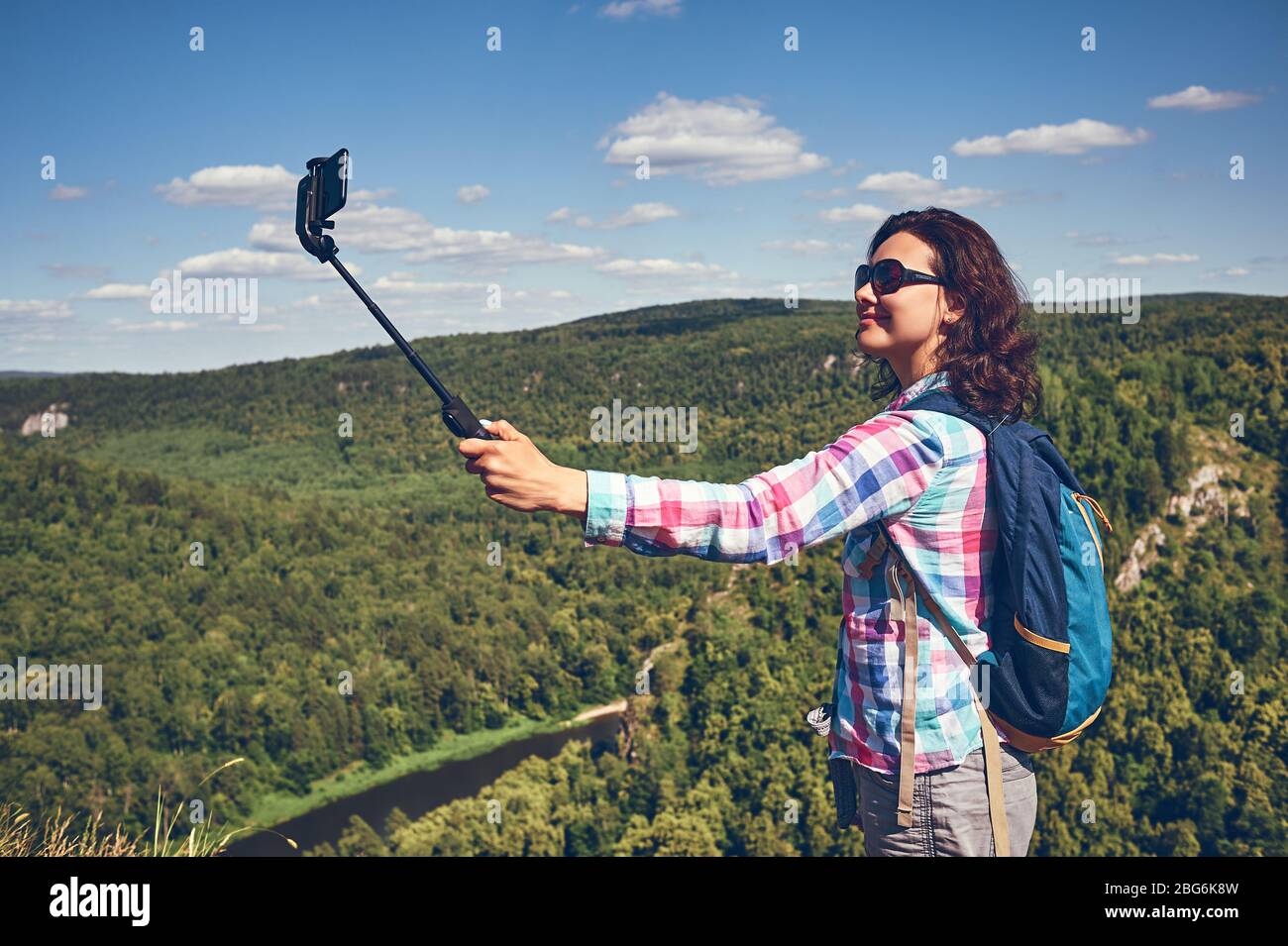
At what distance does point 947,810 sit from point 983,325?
123cm

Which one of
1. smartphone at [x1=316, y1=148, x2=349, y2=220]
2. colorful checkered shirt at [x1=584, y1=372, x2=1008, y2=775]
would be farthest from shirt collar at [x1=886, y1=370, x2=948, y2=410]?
smartphone at [x1=316, y1=148, x2=349, y2=220]

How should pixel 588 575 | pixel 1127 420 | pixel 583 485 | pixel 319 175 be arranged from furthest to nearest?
pixel 588 575
pixel 1127 420
pixel 319 175
pixel 583 485

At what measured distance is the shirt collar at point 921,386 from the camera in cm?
291

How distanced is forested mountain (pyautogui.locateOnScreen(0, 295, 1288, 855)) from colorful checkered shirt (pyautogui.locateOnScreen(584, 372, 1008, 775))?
1575 inches

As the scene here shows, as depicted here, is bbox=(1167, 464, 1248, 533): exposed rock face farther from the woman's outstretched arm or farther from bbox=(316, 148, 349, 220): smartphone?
bbox=(316, 148, 349, 220): smartphone

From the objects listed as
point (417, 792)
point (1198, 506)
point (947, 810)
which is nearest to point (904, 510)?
point (947, 810)

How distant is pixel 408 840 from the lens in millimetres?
58656

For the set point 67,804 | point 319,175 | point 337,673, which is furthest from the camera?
point 337,673

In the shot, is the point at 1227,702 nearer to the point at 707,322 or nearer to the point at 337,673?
the point at 337,673

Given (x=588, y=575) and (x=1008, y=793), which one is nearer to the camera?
(x=1008, y=793)

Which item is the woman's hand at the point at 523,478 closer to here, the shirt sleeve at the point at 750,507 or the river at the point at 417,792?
the shirt sleeve at the point at 750,507

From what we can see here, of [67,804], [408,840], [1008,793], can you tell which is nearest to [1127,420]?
[408,840]

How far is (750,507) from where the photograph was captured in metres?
2.49
